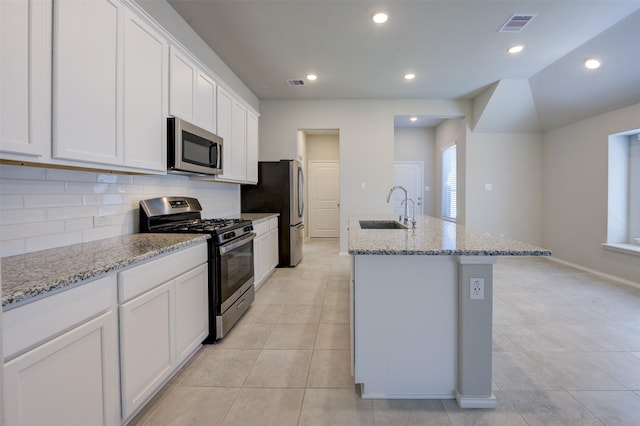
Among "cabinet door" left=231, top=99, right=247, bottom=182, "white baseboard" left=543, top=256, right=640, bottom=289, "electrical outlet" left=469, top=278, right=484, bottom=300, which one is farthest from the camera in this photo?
"white baseboard" left=543, top=256, right=640, bottom=289

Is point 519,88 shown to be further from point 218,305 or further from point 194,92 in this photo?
point 218,305

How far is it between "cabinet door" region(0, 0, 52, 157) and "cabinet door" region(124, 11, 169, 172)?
0.49m

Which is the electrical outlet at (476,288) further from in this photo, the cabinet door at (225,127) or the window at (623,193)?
the window at (623,193)

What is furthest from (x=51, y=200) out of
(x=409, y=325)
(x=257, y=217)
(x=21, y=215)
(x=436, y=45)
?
(x=436, y=45)

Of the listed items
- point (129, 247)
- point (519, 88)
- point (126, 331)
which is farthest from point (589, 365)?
point (519, 88)

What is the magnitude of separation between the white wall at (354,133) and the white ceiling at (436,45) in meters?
0.61

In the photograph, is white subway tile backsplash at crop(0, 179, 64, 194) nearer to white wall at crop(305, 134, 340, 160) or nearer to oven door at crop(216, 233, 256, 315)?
oven door at crop(216, 233, 256, 315)

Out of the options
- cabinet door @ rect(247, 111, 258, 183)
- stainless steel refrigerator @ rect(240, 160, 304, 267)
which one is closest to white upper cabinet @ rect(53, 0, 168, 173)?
cabinet door @ rect(247, 111, 258, 183)

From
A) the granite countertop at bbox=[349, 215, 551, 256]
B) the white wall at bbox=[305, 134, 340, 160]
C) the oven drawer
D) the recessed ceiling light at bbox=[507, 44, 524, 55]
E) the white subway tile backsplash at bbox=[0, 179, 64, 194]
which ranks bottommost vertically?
the oven drawer

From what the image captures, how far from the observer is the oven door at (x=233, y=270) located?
2.35 m

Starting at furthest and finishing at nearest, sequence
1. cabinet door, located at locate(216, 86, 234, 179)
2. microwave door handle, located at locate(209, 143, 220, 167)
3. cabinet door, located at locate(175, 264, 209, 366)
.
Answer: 1. cabinet door, located at locate(216, 86, 234, 179)
2. microwave door handle, located at locate(209, 143, 220, 167)
3. cabinet door, located at locate(175, 264, 209, 366)

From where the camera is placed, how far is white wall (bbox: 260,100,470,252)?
18.6ft

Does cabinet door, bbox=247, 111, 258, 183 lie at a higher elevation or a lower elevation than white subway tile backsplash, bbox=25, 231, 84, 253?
higher

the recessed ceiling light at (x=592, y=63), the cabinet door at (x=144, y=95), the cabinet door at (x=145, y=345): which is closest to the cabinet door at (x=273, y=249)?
the cabinet door at (x=144, y=95)
